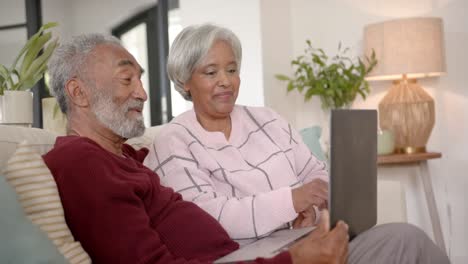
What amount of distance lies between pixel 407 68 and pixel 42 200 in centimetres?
253

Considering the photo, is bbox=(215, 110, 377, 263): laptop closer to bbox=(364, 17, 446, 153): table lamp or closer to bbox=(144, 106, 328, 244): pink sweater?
bbox=(144, 106, 328, 244): pink sweater

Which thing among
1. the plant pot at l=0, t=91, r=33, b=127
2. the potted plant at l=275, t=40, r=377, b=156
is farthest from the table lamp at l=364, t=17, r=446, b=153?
the plant pot at l=0, t=91, r=33, b=127

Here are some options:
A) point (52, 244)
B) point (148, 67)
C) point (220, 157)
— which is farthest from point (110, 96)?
point (148, 67)

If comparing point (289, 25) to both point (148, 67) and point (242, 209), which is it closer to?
point (148, 67)

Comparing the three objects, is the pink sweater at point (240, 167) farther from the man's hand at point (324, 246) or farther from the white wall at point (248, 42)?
the white wall at point (248, 42)

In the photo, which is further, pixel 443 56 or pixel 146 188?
pixel 443 56

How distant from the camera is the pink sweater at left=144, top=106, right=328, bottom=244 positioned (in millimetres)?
1561

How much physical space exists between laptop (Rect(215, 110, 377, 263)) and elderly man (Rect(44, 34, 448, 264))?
0.18ft

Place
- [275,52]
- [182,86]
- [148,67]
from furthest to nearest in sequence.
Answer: [148,67]
[275,52]
[182,86]

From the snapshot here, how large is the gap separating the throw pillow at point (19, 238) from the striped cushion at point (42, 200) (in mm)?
73

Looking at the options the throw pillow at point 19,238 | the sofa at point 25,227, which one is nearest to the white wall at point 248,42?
the sofa at point 25,227

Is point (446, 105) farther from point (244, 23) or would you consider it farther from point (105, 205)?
point (105, 205)

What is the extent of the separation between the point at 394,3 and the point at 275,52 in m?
0.80

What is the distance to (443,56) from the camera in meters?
Result: 3.35
